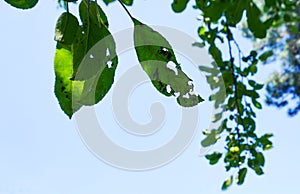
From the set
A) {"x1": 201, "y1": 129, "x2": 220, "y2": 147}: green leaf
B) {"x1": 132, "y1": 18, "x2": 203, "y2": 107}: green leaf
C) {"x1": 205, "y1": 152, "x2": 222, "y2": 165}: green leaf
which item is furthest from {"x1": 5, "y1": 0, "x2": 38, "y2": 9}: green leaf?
{"x1": 205, "y1": 152, "x2": 222, "y2": 165}: green leaf

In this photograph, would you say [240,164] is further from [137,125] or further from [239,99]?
[137,125]

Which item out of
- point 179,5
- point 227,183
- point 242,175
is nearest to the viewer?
point 179,5

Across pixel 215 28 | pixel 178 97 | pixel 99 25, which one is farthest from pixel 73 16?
Answer: pixel 215 28

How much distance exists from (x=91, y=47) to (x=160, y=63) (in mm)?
81

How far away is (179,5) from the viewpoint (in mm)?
1227

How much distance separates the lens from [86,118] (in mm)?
555

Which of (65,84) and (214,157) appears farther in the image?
(214,157)

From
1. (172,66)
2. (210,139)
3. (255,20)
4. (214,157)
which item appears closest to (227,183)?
(214,157)

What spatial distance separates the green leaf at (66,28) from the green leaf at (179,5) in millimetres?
779

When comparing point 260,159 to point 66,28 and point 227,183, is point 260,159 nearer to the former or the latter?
point 227,183

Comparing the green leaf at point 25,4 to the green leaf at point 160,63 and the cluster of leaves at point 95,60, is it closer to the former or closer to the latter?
the cluster of leaves at point 95,60

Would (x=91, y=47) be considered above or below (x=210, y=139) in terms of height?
below

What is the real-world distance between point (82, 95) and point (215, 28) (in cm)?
136

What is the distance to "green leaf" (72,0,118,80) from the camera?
0.43 m
